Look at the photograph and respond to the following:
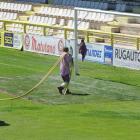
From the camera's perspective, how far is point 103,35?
30.9 m

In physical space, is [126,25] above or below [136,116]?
above

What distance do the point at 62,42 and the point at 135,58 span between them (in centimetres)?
572

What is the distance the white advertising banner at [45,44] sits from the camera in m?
31.7

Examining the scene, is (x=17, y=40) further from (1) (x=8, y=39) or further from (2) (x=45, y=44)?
(2) (x=45, y=44)

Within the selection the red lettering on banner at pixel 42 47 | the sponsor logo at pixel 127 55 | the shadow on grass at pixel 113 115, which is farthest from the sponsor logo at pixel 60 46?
the shadow on grass at pixel 113 115

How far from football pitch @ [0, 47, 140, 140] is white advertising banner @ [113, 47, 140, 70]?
43 centimetres

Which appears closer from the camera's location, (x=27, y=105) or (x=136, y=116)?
(x=136, y=116)

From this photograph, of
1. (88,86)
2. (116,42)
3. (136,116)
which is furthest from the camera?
(116,42)

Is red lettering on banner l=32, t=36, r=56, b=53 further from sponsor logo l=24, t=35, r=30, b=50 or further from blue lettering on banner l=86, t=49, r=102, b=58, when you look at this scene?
blue lettering on banner l=86, t=49, r=102, b=58

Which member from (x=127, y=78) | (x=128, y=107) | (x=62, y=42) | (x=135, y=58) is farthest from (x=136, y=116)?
(x=62, y=42)

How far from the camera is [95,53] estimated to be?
3014cm

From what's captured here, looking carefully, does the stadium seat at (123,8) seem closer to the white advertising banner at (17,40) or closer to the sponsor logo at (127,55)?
the white advertising banner at (17,40)

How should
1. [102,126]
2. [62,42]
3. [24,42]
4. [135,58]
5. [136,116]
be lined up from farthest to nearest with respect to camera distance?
[24,42], [62,42], [135,58], [136,116], [102,126]

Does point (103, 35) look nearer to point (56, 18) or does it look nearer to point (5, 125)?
point (56, 18)
